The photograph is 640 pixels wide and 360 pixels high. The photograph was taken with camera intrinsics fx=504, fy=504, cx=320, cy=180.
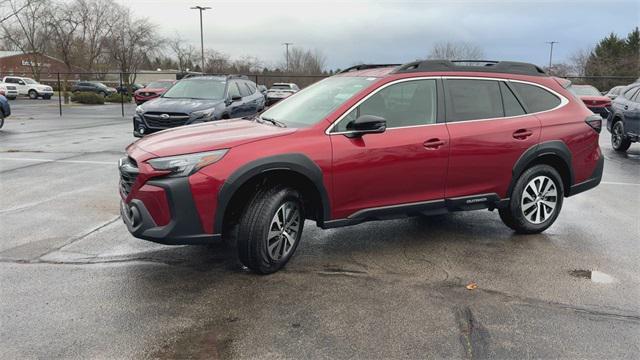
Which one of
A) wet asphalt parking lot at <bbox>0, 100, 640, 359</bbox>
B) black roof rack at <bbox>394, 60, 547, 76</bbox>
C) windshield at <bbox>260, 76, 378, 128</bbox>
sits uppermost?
black roof rack at <bbox>394, 60, 547, 76</bbox>

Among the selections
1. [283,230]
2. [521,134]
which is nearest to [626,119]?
[521,134]

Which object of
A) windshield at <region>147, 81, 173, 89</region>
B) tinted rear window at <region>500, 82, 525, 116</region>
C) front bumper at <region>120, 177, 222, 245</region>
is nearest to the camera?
front bumper at <region>120, 177, 222, 245</region>

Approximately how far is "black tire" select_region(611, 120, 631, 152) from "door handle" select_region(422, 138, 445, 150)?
9.24m

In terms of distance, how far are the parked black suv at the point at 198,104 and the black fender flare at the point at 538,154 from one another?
7.11 meters

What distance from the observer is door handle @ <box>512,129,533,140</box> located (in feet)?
16.6

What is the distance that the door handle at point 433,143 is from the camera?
462cm

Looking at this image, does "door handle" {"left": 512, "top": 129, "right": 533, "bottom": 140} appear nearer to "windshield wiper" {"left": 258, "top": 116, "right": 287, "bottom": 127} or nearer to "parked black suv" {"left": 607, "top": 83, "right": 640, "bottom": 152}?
"windshield wiper" {"left": 258, "top": 116, "right": 287, "bottom": 127}

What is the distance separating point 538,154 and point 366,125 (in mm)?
2073

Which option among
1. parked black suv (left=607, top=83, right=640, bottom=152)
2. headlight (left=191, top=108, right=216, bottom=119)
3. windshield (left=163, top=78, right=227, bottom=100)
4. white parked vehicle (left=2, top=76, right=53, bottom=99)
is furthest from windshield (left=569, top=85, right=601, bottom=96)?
white parked vehicle (left=2, top=76, right=53, bottom=99)

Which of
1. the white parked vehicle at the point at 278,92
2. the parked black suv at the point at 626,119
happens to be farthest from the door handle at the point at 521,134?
the white parked vehicle at the point at 278,92

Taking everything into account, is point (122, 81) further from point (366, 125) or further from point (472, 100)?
point (366, 125)

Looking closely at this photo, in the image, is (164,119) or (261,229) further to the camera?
(164,119)

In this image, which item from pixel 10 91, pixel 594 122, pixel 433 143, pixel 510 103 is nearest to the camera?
pixel 433 143

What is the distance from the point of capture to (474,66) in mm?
5223
